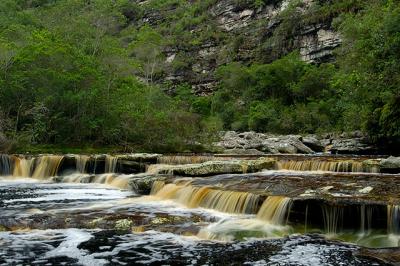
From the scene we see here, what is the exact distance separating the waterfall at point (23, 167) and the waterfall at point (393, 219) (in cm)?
1731

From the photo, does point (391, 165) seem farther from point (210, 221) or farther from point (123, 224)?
point (123, 224)

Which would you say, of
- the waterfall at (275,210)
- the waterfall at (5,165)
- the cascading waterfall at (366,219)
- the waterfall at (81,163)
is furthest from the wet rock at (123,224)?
the waterfall at (5,165)

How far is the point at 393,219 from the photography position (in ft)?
28.9

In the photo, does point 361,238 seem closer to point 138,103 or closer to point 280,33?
point 138,103

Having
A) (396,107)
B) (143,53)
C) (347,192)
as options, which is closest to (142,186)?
(347,192)

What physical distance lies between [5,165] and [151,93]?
20041mm

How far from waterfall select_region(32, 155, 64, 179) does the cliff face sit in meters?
40.5

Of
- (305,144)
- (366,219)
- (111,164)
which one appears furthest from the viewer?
(305,144)

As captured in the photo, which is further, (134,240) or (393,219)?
(393,219)

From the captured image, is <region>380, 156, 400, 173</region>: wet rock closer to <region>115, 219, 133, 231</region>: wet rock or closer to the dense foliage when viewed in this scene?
<region>115, 219, 133, 231</region>: wet rock

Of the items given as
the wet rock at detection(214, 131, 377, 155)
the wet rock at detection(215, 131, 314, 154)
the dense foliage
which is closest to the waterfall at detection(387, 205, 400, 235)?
the wet rock at detection(214, 131, 377, 155)

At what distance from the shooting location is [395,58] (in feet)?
68.4

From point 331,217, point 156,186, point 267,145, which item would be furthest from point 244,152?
point 331,217

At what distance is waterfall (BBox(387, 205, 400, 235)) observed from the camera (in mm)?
8711
